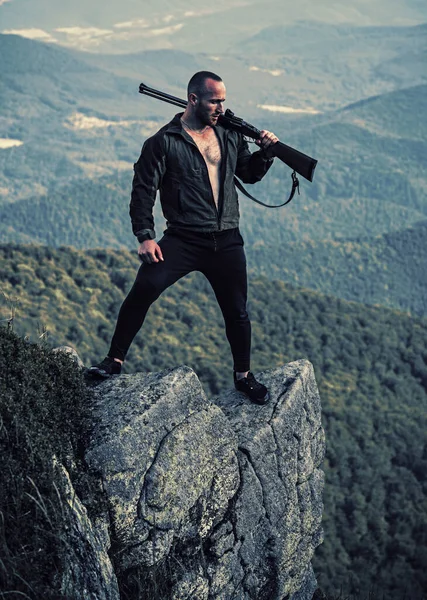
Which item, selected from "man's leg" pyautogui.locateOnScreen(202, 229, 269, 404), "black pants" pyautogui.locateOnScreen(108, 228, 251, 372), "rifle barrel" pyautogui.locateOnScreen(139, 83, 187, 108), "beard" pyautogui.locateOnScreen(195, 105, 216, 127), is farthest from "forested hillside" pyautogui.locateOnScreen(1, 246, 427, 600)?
"beard" pyautogui.locateOnScreen(195, 105, 216, 127)

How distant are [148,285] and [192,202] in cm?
115

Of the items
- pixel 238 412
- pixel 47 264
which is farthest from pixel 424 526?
pixel 238 412

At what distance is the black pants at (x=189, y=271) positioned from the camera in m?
10.5

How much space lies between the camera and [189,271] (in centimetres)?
1089

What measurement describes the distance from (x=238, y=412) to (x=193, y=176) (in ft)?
11.2

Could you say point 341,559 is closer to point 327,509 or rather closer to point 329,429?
point 327,509

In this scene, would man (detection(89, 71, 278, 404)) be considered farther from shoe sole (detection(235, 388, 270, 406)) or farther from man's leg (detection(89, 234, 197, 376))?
shoe sole (detection(235, 388, 270, 406))

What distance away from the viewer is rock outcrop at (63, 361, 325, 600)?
29.3ft

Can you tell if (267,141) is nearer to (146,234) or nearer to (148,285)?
(146,234)

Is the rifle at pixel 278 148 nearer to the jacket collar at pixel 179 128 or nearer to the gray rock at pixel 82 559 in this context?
the jacket collar at pixel 179 128

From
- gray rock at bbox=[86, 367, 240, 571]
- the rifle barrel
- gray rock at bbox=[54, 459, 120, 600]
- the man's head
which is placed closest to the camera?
gray rock at bbox=[54, 459, 120, 600]

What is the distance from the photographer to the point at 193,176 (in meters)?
10.3

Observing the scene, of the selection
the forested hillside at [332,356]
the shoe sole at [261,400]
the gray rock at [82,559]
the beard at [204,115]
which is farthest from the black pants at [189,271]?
the forested hillside at [332,356]

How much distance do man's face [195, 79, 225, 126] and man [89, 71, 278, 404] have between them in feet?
0.04
